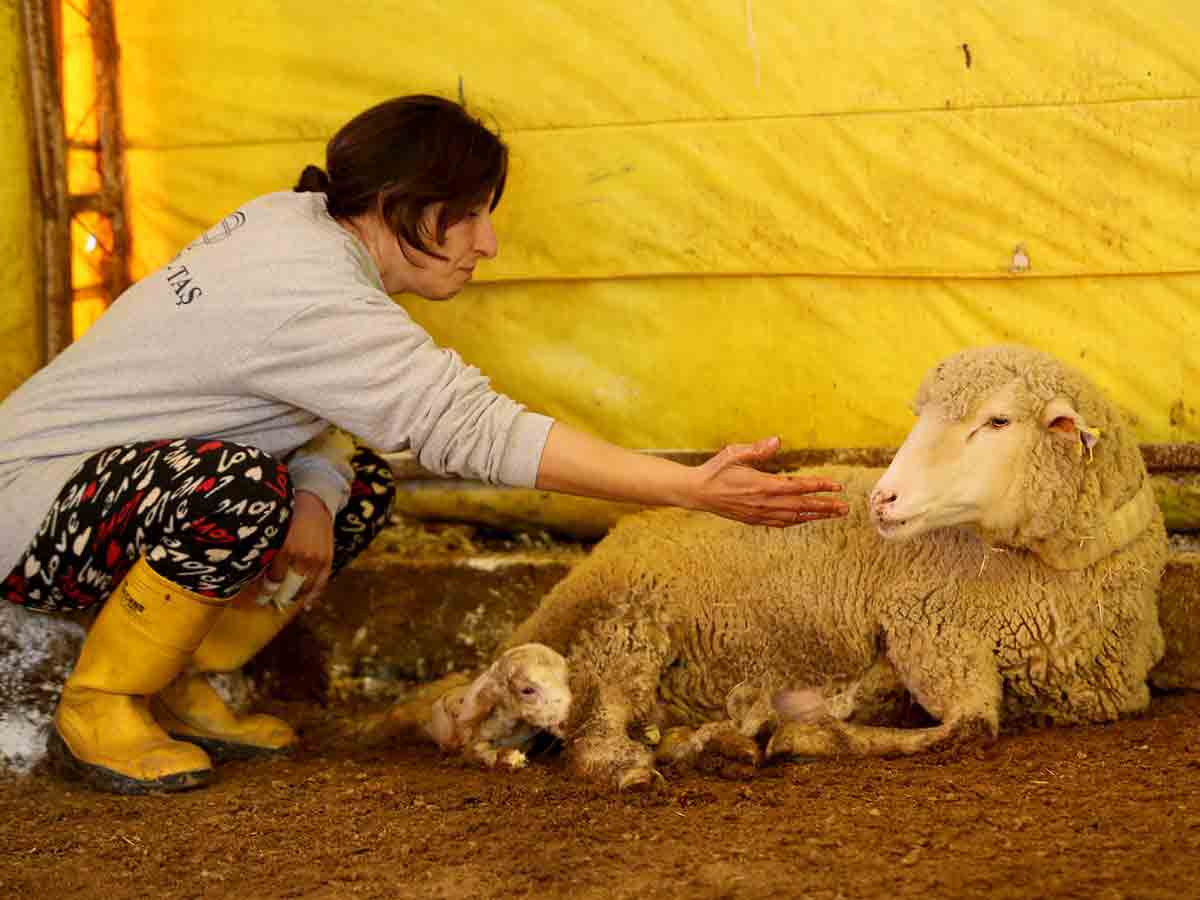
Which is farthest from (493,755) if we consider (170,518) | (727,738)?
(170,518)

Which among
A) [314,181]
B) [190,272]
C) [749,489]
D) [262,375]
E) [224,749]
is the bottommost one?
[224,749]

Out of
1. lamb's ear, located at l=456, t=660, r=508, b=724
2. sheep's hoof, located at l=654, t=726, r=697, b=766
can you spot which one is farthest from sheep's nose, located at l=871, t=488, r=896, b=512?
lamb's ear, located at l=456, t=660, r=508, b=724

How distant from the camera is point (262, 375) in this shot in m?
3.09

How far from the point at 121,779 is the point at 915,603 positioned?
1909mm

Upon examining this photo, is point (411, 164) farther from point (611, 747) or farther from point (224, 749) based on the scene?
point (224, 749)

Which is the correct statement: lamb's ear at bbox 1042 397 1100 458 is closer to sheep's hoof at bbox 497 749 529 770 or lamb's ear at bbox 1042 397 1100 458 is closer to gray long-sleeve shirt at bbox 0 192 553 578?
gray long-sleeve shirt at bbox 0 192 553 578

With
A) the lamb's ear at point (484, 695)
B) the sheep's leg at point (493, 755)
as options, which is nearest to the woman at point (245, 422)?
the lamb's ear at point (484, 695)

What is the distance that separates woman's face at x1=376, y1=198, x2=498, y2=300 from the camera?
3334 millimetres

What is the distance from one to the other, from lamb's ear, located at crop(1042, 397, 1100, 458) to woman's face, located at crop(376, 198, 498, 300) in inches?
53.3

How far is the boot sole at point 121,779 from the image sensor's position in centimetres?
327

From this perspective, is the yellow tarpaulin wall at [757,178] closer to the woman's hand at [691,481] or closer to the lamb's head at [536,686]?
the lamb's head at [536,686]

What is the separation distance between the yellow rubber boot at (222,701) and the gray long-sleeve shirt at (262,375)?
1.74ft

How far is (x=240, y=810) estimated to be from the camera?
10.2 feet

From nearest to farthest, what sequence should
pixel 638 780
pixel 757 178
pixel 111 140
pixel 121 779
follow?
1. pixel 638 780
2. pixel 121 779
3. pixel 757 178
4. pixel 111 140
